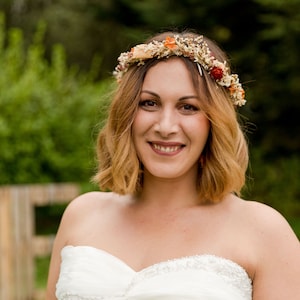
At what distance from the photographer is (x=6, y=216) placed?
8062mm

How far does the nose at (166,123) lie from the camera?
310cm

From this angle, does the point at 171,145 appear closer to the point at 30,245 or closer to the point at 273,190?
the point at 30,245

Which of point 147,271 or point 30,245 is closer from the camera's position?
point 147,271

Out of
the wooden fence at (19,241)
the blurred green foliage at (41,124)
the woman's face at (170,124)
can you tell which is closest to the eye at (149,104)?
the woman's face at (170,124)

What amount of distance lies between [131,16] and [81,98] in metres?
1.53

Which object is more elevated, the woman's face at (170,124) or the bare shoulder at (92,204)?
the woman's face at (170,124)

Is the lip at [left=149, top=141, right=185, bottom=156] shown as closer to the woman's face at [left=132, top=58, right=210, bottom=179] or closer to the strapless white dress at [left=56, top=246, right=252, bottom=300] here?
the woman's face at [left=132, top=58, right=210, bottom=179]

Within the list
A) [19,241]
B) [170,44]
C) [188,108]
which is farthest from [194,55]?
[19,241]

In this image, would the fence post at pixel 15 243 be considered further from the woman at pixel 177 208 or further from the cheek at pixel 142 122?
the cheek at pixel 142 122

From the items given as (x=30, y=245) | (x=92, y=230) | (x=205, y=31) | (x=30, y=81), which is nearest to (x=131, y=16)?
(x=205, y=31)

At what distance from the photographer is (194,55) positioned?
3.27 meters

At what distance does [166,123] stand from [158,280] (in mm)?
582

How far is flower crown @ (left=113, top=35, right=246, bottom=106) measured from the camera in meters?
3.27

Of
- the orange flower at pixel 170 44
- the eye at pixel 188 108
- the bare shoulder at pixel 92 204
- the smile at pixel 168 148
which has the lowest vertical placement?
the bare shoulder at pixel 92 204
